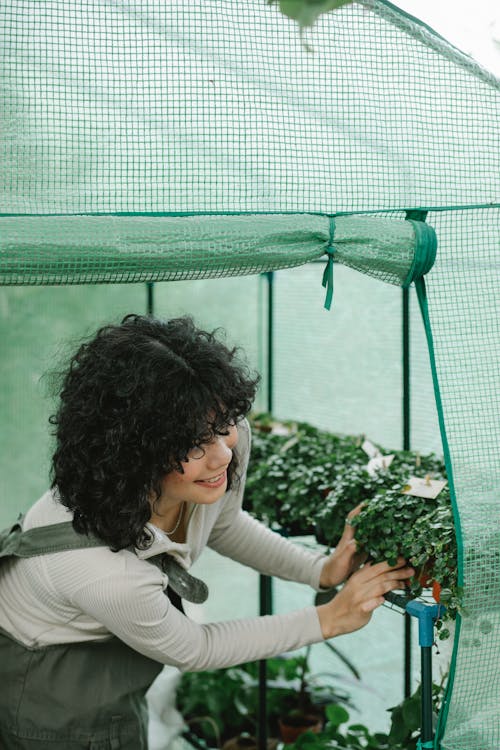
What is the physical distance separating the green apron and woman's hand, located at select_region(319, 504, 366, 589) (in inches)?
16.0

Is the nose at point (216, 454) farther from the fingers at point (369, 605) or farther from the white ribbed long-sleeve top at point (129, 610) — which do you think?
the fingers at point (369, 605)

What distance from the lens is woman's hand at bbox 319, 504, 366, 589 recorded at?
186 centimetres

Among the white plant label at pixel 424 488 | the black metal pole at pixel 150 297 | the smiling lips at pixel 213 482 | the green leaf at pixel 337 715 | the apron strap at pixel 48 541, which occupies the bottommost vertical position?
the green leaf at pixel 337 715

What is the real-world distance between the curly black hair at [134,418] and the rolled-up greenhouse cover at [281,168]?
0.67 ft

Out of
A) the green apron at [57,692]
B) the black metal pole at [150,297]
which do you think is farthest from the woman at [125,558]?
the black metal pole at [150,297]

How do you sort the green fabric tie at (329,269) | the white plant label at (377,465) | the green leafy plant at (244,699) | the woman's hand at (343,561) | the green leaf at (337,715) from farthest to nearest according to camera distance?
the green leafy plant at (244,699)
the green leaf at (337,715)
the white plant label at (377,465)
the woman's hand at (343,561)
the green fabric tie at (329,269)

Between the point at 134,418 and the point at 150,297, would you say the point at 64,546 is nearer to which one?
the point at 134,418

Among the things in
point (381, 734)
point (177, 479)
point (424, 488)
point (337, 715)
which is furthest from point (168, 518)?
point (337, 715)

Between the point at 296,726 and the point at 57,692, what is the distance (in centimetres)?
149

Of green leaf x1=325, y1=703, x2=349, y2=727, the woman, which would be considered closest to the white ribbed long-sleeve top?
the woman

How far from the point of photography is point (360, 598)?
1695mm

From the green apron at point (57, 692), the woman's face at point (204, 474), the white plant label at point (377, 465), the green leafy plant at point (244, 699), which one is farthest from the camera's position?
the green leafy plant at point (244, 699)

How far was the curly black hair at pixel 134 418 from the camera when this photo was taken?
1.61m

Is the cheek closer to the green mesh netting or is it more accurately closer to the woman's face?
the woman's face
